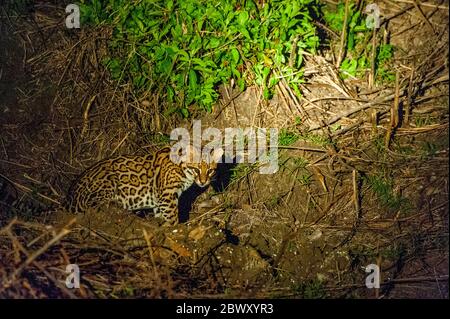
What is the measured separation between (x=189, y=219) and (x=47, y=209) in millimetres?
1758

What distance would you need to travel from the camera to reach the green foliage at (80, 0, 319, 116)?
257 inches

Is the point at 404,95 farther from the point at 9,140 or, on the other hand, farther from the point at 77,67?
the point at 9,140

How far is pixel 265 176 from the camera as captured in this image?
6.78m

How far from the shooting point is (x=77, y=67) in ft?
23.5

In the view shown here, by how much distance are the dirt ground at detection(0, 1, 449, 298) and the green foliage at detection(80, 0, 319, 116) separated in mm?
307

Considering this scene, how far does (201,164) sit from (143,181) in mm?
802

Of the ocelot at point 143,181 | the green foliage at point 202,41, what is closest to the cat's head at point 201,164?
Result: the ocelot at point 143,181

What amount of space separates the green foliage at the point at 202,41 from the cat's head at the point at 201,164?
0.80m

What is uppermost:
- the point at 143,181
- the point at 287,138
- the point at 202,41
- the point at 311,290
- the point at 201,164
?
the point at 202,41

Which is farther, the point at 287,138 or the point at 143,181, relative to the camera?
the point at 287,138

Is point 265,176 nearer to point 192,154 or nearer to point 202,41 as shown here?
point 192,154

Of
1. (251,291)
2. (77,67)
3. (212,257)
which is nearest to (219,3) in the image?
(77,67)

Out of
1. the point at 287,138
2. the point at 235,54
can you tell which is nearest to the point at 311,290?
the point at 287,138
